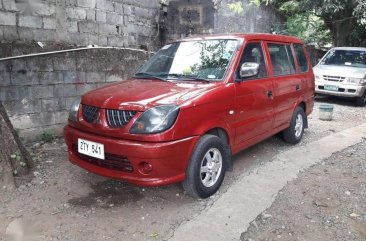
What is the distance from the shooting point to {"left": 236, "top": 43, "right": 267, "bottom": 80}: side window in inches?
167

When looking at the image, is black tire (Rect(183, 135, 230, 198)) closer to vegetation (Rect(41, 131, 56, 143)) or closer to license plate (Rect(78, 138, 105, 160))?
license plate (Rect(78, 138, 105, 160))

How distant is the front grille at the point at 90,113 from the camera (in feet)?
11.5

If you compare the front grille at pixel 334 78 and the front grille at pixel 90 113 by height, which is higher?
the front grille at pixel 334 78

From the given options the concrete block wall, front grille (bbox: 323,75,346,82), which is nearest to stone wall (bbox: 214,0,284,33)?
the concrete block wall

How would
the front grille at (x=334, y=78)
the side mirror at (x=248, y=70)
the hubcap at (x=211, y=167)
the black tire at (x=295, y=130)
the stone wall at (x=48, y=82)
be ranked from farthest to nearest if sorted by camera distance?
1. the front grille at (x=334, y=78)
2. the black tire at (x=295, y=130)
3. the stone wall at (x=48, y=82)
4. the side mirror at (x=248, y=70)
5. the hubcap at (x=211, y=167)

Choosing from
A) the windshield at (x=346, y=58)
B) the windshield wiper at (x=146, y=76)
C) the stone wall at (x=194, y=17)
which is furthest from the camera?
the windshield at (x=346, y=58)

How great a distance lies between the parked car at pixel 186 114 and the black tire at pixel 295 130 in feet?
1.79

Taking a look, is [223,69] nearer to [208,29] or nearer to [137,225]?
[137,225]

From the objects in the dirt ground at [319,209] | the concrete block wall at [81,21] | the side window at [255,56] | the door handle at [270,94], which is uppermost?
the concrete block wall at [81,21]

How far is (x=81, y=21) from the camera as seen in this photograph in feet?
20.7

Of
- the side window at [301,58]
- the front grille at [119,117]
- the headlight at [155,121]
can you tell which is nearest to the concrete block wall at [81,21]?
the front grille at [119,117]

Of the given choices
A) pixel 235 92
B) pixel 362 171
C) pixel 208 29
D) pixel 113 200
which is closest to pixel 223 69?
pixel 235 92

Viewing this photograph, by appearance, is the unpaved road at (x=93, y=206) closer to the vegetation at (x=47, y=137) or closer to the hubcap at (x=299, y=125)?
the vegetation at (x=47, y=137)

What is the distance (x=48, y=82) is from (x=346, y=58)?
8421 mm
